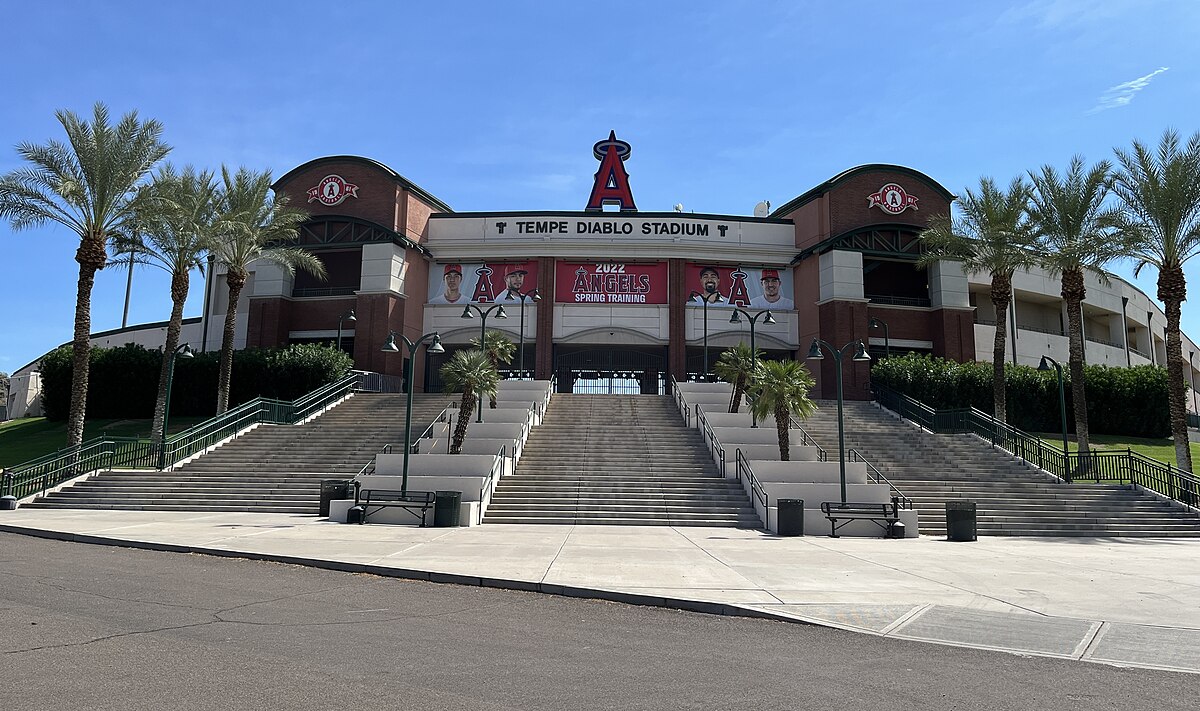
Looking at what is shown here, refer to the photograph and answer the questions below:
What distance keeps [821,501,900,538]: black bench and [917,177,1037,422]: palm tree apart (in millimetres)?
15002

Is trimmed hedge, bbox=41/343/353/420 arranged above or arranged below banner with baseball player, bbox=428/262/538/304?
below

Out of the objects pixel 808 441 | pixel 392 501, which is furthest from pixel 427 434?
pixel 808 441

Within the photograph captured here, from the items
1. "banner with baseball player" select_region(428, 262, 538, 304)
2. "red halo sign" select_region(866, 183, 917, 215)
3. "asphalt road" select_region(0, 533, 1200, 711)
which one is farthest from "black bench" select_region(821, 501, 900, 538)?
"red halo sign" select_region(866, 183, 917, 215)

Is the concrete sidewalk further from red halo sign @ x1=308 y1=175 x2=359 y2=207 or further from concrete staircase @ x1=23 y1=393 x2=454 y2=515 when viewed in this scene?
red halo sign @ x1=308 y1=175 x2=359 y2=207

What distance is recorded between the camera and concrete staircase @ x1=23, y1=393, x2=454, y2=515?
67.2ft

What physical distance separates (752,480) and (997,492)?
7.40m

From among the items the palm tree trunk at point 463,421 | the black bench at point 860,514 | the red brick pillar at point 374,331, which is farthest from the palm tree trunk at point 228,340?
the black bench at point 860,514

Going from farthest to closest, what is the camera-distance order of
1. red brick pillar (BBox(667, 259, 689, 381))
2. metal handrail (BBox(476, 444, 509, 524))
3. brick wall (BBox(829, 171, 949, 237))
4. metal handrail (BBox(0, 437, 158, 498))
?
1. red brick pillar (BBox(667, 259, 689, 381))
2. brick wall (BBox(829, 171, 949, 237))
3. metal handrail (BBox(0, 437, 158, 498))
4. metal handrail (BBox(476, 444, 509, 524))

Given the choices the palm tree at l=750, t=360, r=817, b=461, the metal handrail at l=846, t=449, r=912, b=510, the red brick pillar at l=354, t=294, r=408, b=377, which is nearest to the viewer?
the metal handrail at l=846, t=449, r=912, b=510

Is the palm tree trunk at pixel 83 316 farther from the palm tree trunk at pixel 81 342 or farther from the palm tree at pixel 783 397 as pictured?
the palm tree at pixel 783 397

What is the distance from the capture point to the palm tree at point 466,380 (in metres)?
23.6

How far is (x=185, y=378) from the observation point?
123 feet

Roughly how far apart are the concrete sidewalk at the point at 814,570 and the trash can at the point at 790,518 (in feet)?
2.64

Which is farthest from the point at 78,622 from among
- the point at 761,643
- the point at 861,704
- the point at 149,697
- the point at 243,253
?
the point at 243,253
